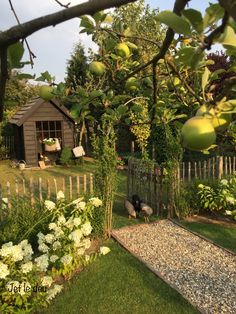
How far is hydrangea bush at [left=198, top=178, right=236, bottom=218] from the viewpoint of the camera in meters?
8.10

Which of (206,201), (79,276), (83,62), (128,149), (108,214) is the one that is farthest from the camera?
(83,62)

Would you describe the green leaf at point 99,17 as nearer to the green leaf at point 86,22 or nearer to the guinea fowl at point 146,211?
the green leaf at point 86,22

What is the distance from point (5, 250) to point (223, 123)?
4359 mm

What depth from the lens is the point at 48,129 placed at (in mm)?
17375

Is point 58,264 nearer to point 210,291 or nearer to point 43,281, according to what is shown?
point 43,281

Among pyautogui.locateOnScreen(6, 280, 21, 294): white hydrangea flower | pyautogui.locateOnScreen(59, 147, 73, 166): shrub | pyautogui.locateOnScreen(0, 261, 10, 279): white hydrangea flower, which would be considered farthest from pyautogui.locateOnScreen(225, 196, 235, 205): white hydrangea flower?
pyautogui.locateOnScreen(59, 147, 73, 166): shrub

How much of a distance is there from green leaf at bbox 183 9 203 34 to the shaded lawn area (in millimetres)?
4561

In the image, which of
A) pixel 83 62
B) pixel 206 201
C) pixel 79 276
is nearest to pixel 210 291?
pixel 79 276

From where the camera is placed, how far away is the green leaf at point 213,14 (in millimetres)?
673

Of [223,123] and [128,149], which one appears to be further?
[128,149]

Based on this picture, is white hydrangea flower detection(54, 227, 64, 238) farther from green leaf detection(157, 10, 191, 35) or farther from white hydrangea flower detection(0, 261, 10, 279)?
green leaf detection(157, 10, 191, 35)

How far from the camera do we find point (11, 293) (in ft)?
13.9

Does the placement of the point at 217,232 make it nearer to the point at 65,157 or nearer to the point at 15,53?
the point at 15,53

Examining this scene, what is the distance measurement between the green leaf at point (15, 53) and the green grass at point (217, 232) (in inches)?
254
